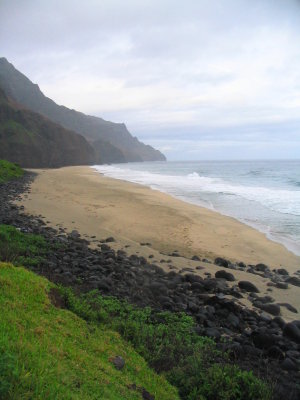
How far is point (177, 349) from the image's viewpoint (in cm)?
461

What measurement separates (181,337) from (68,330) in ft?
6.20

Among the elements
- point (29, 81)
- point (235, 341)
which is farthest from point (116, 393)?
point (29, 81)

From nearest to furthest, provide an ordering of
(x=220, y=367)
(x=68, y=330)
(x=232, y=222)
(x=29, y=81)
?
(x=68, y=330) < (x=220, y=367) < (x=232, y=222) < (x=29, y=81)

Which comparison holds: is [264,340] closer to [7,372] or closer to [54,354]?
[54,354]

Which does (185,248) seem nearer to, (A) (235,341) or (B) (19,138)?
(A) (235,341)

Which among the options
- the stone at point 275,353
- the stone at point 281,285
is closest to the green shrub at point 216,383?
the stone at point 275,353

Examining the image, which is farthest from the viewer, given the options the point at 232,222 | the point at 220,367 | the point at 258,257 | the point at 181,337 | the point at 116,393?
the point at 232,222

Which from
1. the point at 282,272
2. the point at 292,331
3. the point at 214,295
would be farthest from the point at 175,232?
the point at 292,331

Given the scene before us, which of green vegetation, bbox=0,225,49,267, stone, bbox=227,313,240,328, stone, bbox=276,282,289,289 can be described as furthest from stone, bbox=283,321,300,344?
green vegetation, bbox=0,225,49,267

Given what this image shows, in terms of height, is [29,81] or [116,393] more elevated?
[29,81]

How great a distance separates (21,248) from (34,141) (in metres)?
75.3

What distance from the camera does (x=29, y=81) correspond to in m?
153

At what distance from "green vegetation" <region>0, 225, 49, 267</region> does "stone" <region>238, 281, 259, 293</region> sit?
4527 millimetres

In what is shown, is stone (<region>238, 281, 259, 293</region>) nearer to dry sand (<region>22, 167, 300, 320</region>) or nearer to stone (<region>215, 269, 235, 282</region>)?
dry sand (<region>22, 167, 300, 320</region>)
